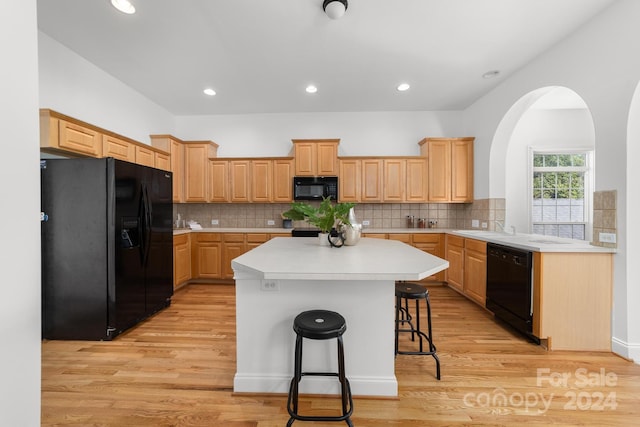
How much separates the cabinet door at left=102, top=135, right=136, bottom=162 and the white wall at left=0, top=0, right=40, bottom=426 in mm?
2449

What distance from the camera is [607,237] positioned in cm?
226

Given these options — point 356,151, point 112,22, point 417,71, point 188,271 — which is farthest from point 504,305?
point 112,22

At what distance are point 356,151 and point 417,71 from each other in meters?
1.68

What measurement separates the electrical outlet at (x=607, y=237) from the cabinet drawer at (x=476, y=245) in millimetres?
973

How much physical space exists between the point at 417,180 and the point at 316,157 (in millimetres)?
1703

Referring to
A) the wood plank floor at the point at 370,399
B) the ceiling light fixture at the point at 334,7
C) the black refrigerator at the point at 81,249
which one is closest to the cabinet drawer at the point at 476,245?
the wood plank floor at the point at 370,399

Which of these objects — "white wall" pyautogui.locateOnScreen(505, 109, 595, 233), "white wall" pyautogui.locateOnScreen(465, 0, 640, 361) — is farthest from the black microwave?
"white wall" pyautogui.locateOnScreen(465, 0, 640, 361)

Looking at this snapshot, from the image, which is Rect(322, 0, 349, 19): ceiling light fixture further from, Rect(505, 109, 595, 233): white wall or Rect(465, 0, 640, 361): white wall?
Rect(505, 109, 595, 233): white wall

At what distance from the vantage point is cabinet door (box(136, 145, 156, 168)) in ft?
11.5

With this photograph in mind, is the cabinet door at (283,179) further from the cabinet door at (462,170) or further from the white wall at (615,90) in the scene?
the white wall at (615,90)

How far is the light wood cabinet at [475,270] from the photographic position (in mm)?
3201

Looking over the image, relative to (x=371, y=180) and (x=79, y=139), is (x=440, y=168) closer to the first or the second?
(x=371, y=180)

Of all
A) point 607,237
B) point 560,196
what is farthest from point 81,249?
point 560,196

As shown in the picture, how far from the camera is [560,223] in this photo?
4492mm
